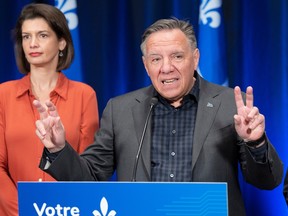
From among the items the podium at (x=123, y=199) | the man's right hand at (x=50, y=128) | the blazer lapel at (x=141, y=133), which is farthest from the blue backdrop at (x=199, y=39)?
the podium at (x=123, y=199)

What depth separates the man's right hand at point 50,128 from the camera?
1.91 metres

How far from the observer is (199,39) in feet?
10.4

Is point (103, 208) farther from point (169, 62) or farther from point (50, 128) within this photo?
point (169, 62)

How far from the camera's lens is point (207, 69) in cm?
312

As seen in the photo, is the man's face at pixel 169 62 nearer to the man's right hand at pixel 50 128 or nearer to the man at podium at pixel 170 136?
the man at podium at pixel 170 136

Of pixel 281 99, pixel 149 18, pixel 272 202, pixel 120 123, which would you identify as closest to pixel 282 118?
pixel 281 99

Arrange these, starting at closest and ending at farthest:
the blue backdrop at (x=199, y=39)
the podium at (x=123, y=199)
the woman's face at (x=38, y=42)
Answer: the podium at (x=123, y=199) < the woman's face at (x=38, y=42) < the blue backdrop at (x=199, y=39)

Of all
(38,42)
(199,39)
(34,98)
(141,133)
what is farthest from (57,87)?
(199,39)

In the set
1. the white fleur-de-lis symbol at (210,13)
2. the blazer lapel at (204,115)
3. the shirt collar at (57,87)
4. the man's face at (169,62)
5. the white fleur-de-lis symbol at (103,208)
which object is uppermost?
the white fleur-de-lis symbol at (210,13)

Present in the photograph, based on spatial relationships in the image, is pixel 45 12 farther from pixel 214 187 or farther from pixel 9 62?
pixel 214 187

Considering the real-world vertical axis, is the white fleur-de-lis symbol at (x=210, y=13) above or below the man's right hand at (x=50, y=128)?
above

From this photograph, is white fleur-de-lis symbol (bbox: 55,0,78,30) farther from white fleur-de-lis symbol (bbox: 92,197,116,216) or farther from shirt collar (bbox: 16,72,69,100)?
white fleur-de-lis symbol (bbox: 92,197,116,216)

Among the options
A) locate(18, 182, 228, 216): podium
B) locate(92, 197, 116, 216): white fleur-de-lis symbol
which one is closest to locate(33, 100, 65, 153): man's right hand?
locate(18, 182, 228, 216): podium

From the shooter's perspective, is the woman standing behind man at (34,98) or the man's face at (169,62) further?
the woman standing behind man at (34,98)
